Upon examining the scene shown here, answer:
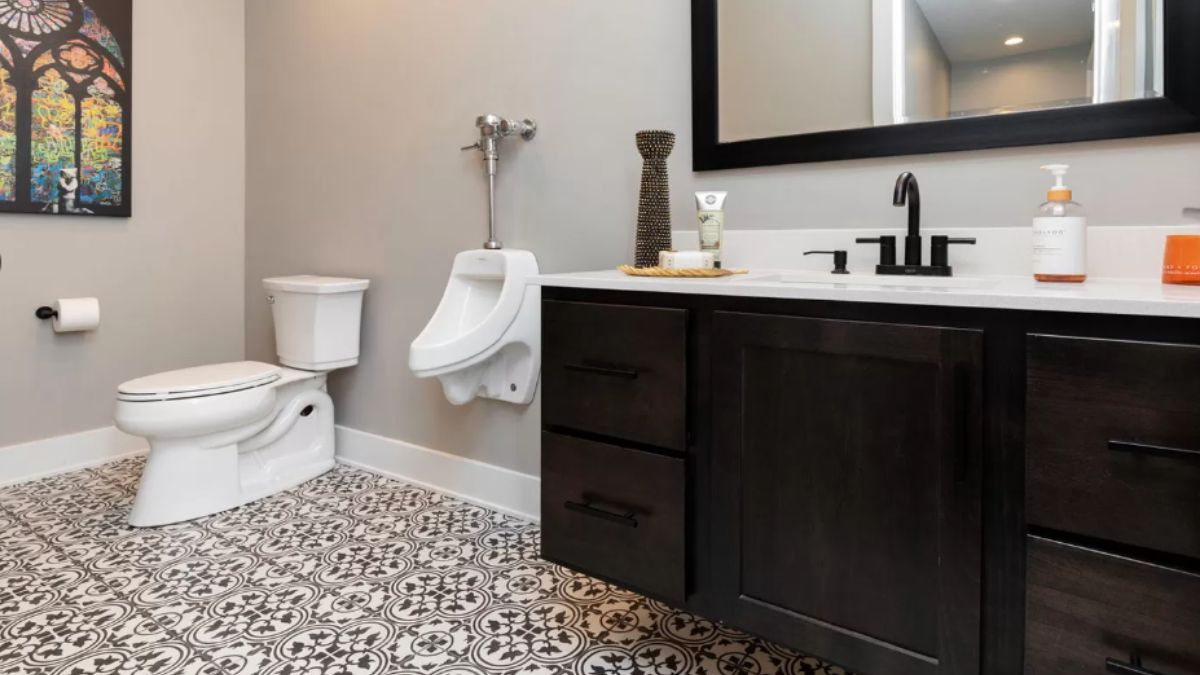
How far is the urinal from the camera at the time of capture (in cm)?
183

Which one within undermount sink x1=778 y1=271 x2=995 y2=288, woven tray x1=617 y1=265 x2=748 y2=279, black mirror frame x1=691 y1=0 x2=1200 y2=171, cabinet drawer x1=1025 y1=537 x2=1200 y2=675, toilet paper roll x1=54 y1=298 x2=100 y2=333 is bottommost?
cabinet drawer x1=1025 y1=537 x2=1200 y2=675

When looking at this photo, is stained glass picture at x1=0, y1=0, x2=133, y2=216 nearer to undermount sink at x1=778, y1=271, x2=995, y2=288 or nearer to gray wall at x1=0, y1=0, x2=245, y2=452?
gray wall at x1=0, y1=0, x2=245, y2=452

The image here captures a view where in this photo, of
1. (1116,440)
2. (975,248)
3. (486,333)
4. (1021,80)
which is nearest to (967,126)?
(1021,80)

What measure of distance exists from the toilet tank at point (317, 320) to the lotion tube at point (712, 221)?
1.43 metres

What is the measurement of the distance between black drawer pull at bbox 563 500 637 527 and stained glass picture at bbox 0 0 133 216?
7.71 ft

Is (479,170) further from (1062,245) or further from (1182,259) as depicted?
(1182,259)

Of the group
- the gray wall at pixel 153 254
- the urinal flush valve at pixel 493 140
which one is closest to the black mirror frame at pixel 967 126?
the urinal flush valve at pixel 493 140

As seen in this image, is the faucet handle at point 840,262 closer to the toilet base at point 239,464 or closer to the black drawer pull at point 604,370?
the black drawer pull at point 604,370

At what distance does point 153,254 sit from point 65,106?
59cm

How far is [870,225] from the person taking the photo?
4.93 ft

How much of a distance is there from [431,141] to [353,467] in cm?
127

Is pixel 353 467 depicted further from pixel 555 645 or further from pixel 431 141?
pixel 555 645

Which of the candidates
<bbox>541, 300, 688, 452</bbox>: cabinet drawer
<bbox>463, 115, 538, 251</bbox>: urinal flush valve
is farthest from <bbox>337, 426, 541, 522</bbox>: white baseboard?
<bbox>541, 300, 688, 452</bbox>: cabinet drawer

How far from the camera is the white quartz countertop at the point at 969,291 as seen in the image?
84cm
